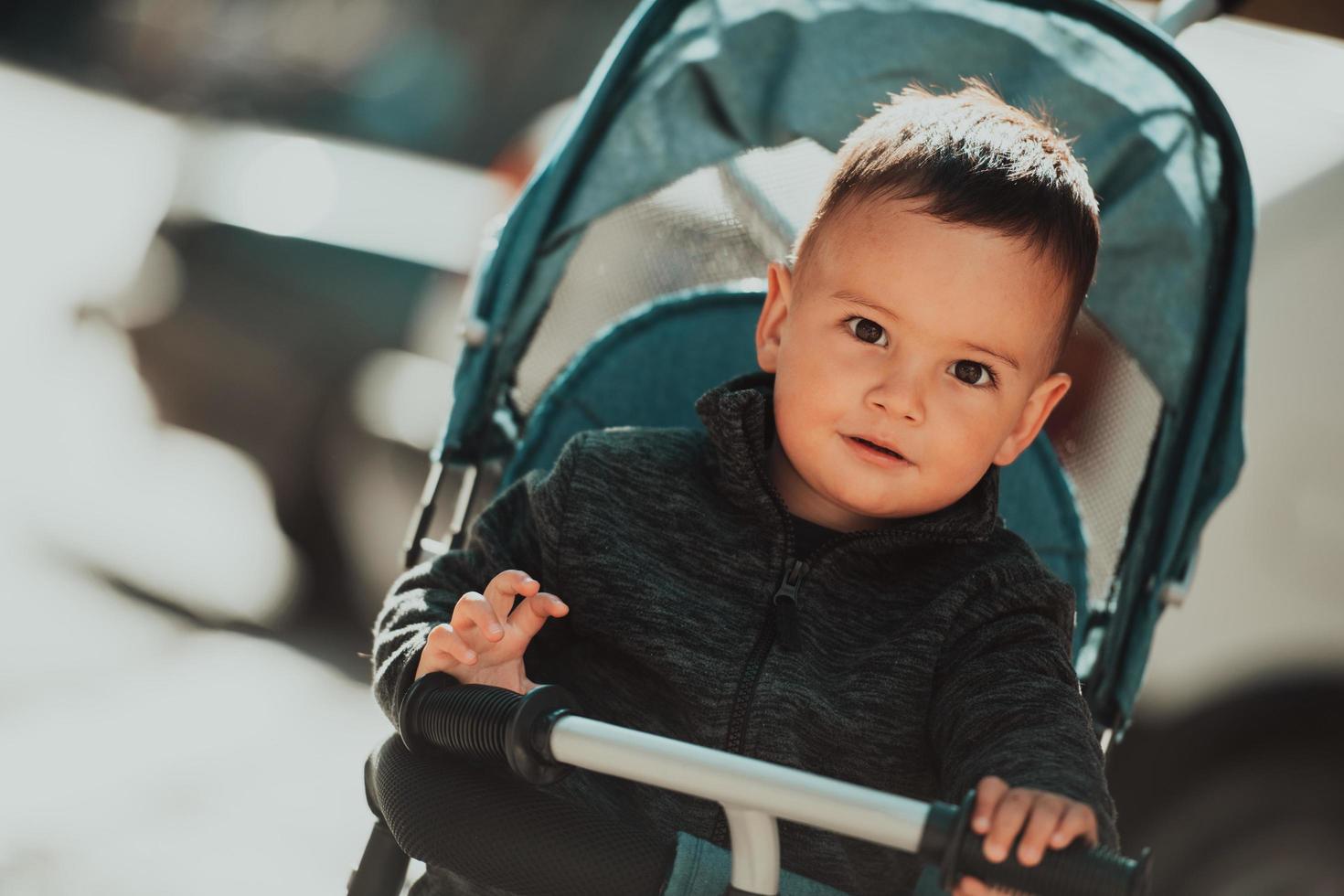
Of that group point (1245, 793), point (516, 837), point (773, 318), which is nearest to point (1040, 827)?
point (516, 837)

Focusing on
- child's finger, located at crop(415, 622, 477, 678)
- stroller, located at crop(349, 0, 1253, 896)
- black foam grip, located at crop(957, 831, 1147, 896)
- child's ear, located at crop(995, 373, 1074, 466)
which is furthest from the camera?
stroller, located at crop(349, 0, 1253, 896)

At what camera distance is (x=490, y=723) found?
61.3 inches

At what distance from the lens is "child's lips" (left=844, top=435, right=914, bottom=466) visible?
1.93 m

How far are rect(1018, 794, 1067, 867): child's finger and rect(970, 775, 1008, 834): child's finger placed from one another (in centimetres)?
3

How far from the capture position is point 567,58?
33.3 ft

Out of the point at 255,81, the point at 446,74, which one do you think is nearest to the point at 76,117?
the point at 255,81

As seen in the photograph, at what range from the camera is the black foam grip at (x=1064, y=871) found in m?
1.30

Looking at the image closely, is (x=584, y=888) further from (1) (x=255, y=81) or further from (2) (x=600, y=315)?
(1) (x=255, y=81)

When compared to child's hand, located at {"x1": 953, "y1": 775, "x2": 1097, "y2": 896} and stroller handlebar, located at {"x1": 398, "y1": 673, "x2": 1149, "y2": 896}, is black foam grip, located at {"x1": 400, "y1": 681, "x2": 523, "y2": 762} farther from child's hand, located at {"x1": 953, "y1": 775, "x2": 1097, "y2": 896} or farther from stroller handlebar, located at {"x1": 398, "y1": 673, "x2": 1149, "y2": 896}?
child's hand, located at {"x1": 953, "y1": 775, "x2": 1097, "y2": 896}

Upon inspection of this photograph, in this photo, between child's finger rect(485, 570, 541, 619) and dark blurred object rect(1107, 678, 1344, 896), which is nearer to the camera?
child's finger rect(485, 570, 541, 619)

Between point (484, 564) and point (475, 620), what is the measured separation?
0.34 metres

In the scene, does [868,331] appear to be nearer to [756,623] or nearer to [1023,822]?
[756,623]

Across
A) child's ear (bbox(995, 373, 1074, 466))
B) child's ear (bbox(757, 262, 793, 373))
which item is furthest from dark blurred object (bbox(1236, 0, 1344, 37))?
child's ear (bbox(757, 262, 793, 373))

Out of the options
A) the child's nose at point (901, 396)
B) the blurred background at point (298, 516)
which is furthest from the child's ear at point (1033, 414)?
the blurred background at point (298, 516)
